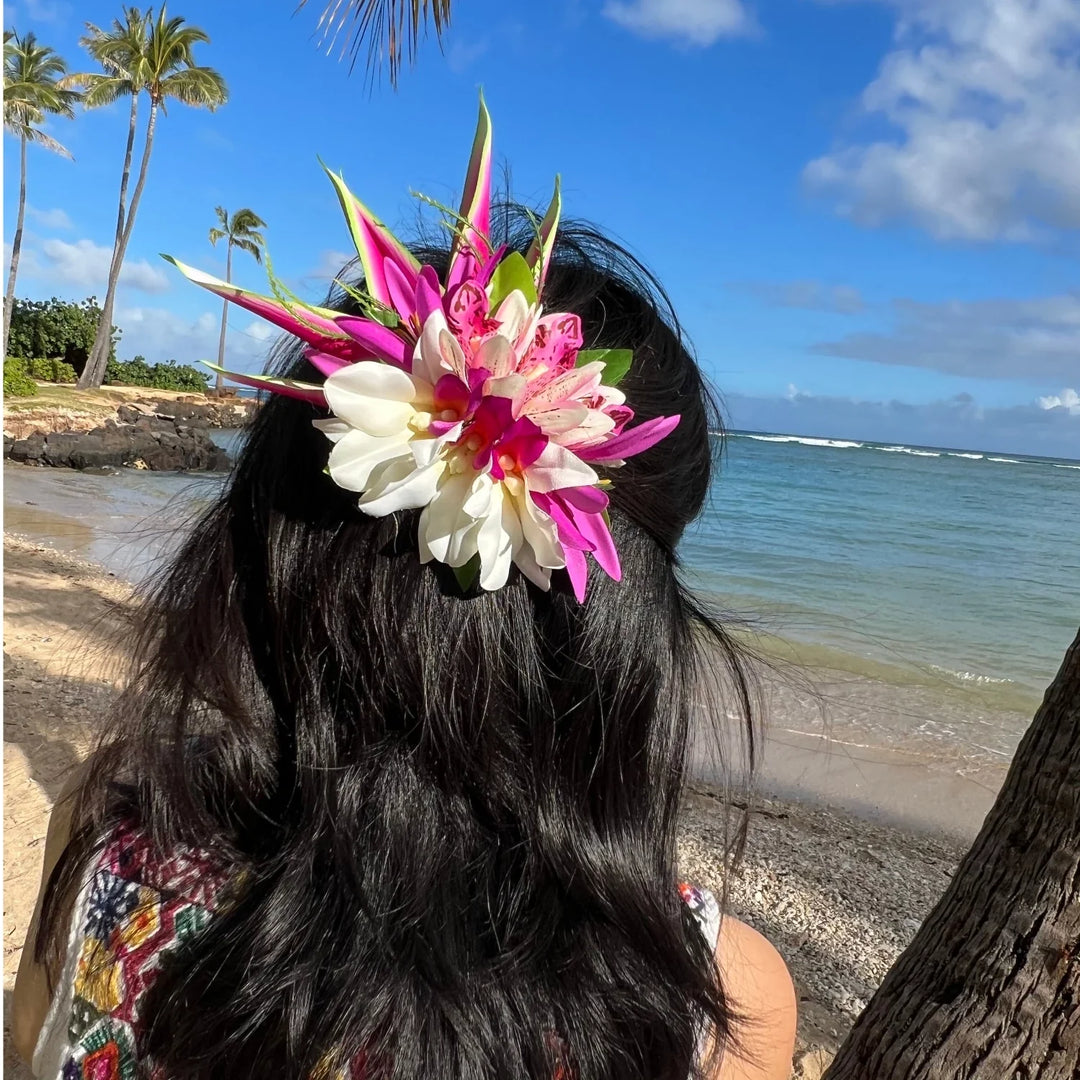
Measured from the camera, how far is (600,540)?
85 cm

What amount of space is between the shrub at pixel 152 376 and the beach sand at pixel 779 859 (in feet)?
108

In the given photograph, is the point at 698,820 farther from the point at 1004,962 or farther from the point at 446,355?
the point at 446,355

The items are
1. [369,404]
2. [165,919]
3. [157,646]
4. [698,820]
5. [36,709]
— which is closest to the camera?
[369,404]

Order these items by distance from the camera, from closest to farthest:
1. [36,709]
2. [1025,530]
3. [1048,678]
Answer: [36,709], [1048,678], [1025,530]

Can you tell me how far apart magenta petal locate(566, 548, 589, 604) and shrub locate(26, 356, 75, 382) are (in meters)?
31.6

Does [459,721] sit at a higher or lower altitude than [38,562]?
higher

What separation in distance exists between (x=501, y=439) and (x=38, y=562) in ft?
29.8

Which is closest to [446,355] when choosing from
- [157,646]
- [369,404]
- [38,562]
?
[369,404]

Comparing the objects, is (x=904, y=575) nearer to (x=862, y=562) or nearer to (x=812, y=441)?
(x=862, y=562)

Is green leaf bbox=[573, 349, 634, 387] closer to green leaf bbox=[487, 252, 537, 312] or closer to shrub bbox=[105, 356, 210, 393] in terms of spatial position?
green leaf bbox=[487, 252, 537, 312]

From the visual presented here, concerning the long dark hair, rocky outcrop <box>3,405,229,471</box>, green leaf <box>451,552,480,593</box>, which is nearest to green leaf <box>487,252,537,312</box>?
the long dark hair

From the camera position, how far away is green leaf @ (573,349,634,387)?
2.89 feet

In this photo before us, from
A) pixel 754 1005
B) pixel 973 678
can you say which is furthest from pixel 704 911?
pixel 973 678

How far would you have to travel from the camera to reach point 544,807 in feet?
3.10
